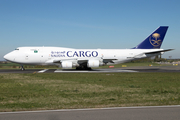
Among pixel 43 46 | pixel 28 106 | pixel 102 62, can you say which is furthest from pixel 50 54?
pixel 28 106

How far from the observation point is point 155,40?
3538cm

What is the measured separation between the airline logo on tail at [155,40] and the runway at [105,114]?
99.4ft

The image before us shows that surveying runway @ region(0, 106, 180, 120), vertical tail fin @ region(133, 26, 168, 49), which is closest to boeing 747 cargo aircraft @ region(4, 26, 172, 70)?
vertical tail fin @ region(133, 26, 168, 49)

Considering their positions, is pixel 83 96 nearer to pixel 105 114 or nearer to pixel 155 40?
pixel 105 114

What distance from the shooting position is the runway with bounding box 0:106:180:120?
19.2 ft

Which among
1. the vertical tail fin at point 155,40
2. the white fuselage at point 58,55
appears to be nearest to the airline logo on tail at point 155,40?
the vertical tail fin at point 155,40

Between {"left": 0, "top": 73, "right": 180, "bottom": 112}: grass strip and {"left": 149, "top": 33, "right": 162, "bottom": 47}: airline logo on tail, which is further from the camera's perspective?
{"left": 149, "top": 33, "right": 162, "bottom": 47}: airline logo on tail

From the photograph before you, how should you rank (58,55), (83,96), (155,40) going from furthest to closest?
(155,40) → (58,55) → (83,96)

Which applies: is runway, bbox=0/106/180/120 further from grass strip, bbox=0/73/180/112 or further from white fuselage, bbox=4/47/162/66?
white fuselage, bbox=4/47/162/66

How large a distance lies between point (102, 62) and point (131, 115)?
86.5 feet

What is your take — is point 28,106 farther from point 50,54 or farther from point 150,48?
point 150,48

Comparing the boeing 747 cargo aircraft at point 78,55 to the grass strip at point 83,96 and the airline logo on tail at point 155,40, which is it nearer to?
the airline logo on tail at point 155,40

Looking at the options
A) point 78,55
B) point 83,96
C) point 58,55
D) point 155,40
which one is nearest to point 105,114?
point 83,96

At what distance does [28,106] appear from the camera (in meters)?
7.60
